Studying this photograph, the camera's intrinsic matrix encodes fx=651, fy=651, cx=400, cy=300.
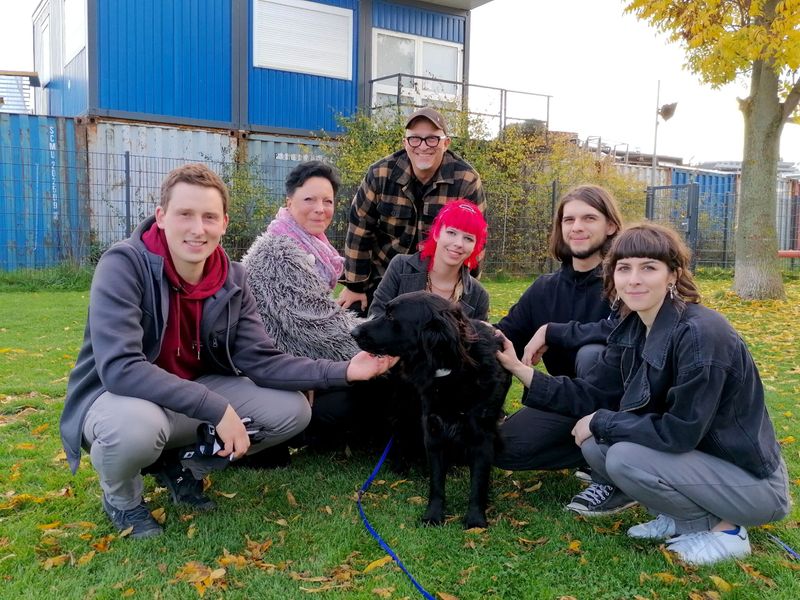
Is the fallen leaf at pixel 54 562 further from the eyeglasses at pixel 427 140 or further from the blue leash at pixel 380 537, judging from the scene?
the eyeglasses at pixel 427 140

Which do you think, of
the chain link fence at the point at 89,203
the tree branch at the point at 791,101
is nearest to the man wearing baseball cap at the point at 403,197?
the chain link fence at the point at 89,203

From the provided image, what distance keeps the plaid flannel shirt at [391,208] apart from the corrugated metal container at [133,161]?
22.1ft

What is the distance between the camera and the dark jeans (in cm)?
304

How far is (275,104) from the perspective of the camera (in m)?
13.7

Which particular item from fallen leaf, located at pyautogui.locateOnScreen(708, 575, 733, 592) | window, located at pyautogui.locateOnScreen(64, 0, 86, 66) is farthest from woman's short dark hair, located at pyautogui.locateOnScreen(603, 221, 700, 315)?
window, located at pyautogui.locateOnScreen(64, 0, 86, 66)

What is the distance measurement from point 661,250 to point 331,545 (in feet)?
5.50

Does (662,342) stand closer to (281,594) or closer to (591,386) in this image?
(591,386)

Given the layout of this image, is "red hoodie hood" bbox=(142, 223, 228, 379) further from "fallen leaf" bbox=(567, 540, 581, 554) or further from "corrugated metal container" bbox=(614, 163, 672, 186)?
"corrugated metal container" bbox=(614, 163, 672, 186)

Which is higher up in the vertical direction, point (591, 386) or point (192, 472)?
point (591, 386)

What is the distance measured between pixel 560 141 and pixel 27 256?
11.1 m

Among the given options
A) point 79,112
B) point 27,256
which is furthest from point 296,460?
point 79,112

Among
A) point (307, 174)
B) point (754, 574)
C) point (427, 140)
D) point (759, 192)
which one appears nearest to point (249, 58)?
point (759, 192)

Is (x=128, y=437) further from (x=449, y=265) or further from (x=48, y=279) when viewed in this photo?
(x=48, y=279)

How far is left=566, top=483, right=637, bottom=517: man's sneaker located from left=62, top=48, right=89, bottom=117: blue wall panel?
39.8 feet
